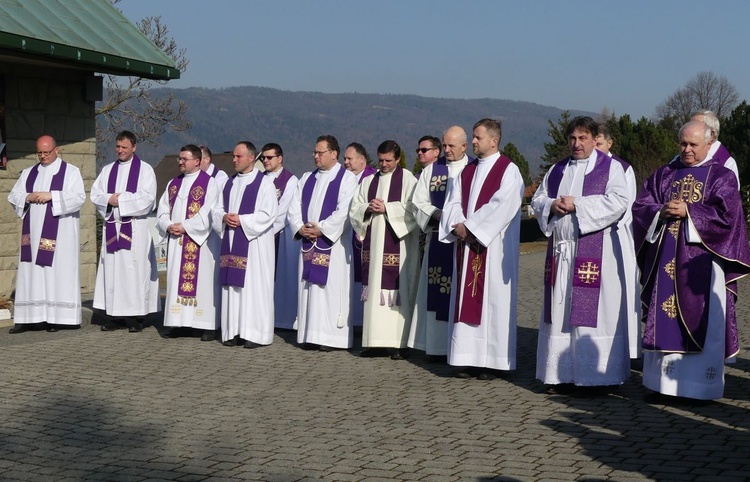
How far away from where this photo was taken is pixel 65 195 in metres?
12.1

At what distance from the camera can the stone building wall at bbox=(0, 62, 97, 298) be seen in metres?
14.1

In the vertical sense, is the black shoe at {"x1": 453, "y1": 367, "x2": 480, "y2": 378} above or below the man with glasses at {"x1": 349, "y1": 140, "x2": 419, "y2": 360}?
below

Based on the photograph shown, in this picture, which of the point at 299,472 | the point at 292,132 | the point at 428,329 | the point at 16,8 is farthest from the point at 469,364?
the point at 292,132

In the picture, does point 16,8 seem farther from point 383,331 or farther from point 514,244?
point 514,244

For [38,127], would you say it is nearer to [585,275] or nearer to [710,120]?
[585,275]

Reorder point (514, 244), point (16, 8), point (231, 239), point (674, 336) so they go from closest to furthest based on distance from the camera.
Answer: point (674, 336) < point (514, 244) < point (231, 239) < point (16, 8)

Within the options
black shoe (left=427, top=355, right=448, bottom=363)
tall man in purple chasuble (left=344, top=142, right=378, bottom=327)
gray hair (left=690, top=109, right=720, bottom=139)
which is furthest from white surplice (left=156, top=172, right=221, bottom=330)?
gray hair (left=690, top=109, right=720, bottom=139)

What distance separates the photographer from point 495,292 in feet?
30.3

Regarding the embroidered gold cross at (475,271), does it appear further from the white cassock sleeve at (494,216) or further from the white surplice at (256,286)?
the white surplice at (256,286)

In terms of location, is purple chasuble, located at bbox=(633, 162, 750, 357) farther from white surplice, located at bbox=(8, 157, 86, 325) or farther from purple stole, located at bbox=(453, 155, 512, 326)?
white surplice, located at bbox=(8, 157, 86, 325)

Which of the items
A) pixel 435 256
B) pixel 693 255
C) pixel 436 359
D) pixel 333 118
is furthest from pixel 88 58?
pixel 333 118

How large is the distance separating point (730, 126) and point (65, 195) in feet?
135

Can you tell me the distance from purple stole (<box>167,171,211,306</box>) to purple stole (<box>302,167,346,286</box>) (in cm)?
126

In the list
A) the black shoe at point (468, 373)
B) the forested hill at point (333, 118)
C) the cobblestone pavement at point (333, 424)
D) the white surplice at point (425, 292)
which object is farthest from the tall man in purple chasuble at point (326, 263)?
the forested hill at point (333, 118)
